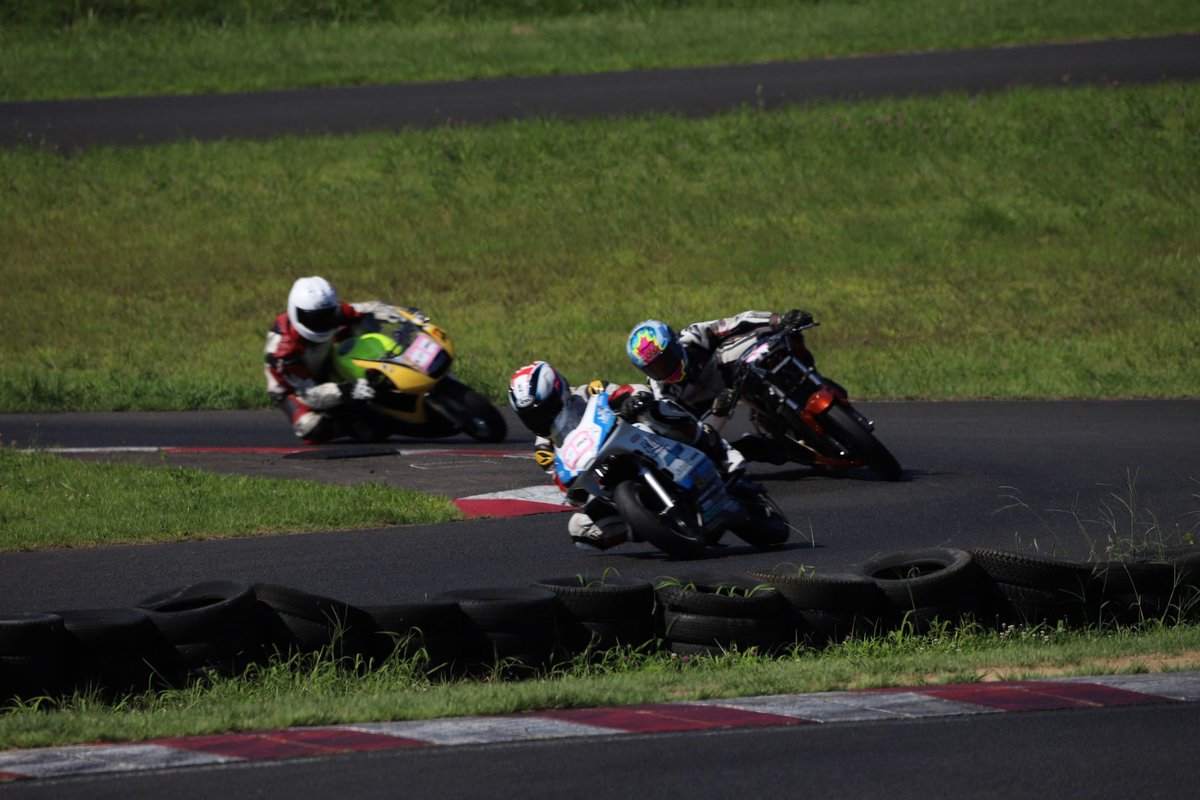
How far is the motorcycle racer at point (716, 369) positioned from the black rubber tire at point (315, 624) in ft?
14.7

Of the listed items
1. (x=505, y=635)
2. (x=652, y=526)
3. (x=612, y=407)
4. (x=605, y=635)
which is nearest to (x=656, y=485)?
(x=652, y=526)

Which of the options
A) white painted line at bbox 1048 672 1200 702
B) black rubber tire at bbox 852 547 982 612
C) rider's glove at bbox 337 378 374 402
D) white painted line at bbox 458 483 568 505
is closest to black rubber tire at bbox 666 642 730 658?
black rubber tire at bbox 852 547 982 612

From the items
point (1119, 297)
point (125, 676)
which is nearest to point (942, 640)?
point (125, 676)

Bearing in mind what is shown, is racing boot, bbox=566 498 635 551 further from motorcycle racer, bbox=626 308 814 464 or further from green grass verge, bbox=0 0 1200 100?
green grass verge, bbox=0 0 1200 100

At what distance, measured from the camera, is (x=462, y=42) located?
3148 cm

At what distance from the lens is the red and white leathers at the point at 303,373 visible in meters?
14.6

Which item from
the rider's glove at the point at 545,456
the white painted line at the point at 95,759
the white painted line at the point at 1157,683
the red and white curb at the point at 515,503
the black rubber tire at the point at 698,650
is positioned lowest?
the red and white curb at the point at 515,503

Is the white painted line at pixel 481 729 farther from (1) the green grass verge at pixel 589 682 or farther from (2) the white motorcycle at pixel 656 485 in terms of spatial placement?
(2) the white motorcycle at pixel 656 485

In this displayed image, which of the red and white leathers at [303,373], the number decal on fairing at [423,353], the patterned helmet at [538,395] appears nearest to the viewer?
the patterned helmet at [538,395]

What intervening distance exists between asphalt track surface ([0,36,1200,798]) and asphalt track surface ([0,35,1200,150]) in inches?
458

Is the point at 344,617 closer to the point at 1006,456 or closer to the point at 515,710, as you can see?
the point at 515,710

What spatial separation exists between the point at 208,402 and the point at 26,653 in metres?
11.1

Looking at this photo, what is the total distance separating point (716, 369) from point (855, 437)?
108cm

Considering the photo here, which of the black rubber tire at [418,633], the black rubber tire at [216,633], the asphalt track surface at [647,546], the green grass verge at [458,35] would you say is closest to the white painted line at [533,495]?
the asphalt track surface at [647,546]
